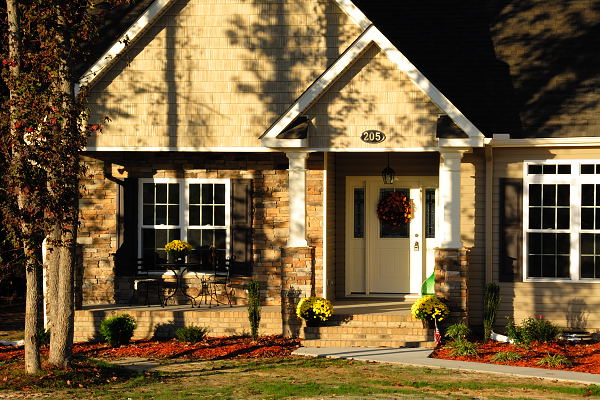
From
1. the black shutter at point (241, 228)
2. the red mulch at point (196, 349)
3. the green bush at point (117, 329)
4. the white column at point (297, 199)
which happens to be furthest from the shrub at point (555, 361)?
the green bush at point (117, 329)

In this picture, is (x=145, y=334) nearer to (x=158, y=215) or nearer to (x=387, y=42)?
(x=158, y=215)

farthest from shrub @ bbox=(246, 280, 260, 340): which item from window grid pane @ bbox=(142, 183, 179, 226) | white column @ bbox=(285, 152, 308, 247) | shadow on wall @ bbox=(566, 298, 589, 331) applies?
shadow on wall @ bbox=(566, 298, 589, 331)

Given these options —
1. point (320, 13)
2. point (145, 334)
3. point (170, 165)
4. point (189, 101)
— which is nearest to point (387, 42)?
point (320, 13)

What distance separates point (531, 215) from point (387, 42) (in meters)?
4.06

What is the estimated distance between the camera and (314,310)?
16125mm

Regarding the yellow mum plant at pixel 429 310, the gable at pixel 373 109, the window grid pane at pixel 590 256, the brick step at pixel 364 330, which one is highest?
the gable at pixel 373 109

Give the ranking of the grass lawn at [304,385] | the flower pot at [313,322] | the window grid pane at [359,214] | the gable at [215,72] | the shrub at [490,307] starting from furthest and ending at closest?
the window grid pane at [359,214]
the gable at [215,72]
the shrub at [490,307]
the flower pot at [313,322]
the grass lawn at [304,385]

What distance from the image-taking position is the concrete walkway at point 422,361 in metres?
13.6

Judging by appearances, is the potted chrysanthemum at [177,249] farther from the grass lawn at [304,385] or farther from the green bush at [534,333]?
the green bush at [534,333]

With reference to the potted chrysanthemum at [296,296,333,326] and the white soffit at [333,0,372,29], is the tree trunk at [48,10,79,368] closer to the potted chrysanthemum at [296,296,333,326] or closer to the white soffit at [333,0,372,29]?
the potted chrysanthemum at [296,296,333,326]

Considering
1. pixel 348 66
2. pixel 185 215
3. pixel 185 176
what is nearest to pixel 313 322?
pixel 185 215

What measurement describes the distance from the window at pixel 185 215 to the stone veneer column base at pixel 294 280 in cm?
189

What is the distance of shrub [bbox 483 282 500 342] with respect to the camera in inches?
651

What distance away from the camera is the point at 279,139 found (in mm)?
16406
